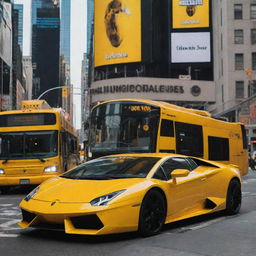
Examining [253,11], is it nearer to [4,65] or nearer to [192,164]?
[4,65]

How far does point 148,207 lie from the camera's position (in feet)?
21.1

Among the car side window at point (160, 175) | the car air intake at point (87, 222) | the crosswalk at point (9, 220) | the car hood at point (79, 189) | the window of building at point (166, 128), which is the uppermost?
the window of building at point (166, 128)

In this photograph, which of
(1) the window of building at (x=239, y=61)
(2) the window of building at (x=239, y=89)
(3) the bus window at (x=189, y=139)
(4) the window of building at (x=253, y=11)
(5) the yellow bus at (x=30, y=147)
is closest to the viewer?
(5) the yellow bus at (x=30, y=147)

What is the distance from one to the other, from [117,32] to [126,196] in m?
67.0

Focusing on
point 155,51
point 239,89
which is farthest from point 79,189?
point 155,51

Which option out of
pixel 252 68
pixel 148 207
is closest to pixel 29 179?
pixel 148 207

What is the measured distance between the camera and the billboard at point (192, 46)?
6744cm

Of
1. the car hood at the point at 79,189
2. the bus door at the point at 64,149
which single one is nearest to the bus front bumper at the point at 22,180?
the bus door at the point at 64,149

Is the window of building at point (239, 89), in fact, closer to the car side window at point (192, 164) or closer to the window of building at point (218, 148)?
the window of building at point (218, 148)

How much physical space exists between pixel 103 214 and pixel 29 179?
9.02m

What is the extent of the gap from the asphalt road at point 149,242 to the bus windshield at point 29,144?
7.16 metres

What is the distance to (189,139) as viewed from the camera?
16828mm

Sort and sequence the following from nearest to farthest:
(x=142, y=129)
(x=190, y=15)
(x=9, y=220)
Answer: (x=9, y=220)
(x=142, y=129)
(x=190, y=15)

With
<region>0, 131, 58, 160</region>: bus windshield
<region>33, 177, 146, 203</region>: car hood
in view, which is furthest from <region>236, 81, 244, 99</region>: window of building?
<region>33, 177, 146, 203</region>: car hood
